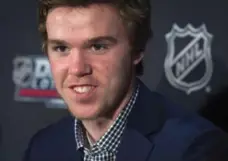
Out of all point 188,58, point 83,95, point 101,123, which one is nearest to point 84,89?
point 83,95

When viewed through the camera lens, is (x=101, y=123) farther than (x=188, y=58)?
No

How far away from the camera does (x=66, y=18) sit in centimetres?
84

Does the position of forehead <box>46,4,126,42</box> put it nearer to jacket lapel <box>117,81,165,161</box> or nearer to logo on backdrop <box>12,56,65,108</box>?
jacket lapel <box>117,81,165,161</box>

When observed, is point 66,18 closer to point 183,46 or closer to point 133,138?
point 133,138

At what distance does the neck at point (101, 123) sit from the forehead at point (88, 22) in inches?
5.4

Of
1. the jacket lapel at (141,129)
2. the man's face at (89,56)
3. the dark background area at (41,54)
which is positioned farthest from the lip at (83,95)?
the dark background area at (41,54)

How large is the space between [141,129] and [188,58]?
34cm

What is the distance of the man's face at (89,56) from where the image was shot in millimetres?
829

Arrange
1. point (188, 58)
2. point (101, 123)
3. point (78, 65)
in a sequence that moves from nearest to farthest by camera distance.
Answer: point (78, 65), point (101, 123), point (188, 58)

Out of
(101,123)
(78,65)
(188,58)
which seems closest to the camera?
(78,65)

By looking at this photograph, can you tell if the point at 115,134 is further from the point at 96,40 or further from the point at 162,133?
the point at 96,40

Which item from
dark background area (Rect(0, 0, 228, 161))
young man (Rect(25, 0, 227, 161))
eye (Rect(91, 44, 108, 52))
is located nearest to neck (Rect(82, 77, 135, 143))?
young man (Rect(25, 0, 227, 161))

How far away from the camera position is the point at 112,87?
860 millimetres

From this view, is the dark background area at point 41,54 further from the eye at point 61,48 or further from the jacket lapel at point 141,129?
the eye at point 61,48
